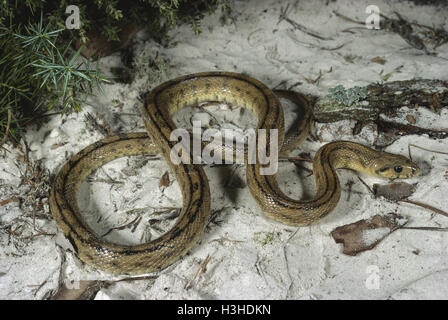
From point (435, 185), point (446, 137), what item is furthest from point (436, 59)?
point (435, 185)

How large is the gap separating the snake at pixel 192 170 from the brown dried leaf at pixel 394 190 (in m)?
0.13

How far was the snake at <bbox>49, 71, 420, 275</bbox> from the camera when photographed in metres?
4.09

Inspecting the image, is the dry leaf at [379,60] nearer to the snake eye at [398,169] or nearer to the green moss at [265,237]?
the snake eye at [398,169]

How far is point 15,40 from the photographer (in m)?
4.78

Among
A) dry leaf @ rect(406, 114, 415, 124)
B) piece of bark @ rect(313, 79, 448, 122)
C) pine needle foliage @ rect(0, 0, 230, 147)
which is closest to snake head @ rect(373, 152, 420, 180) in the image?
dry leaf @ rect(406, 114, 415, 124)

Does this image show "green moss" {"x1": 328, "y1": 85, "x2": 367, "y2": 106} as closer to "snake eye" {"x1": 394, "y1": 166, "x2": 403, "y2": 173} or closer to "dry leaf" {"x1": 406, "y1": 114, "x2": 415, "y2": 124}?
"dry leaf" {"x1": 406, "y1": 114, "x2": 415, "y2": 124}

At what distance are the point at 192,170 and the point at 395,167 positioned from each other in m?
2.54

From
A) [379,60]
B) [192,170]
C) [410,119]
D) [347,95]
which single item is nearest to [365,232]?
[410,119]

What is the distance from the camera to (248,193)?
4.89m

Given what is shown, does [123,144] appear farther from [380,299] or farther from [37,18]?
[380,299]

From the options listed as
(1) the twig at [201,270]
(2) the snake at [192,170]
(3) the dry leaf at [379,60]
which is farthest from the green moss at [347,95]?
(1) the twig at [201,270]

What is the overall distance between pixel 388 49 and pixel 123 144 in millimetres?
4741

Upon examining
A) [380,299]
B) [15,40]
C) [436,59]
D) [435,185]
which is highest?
[15,40]

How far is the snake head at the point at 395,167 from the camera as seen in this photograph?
Answer: 4684mm
